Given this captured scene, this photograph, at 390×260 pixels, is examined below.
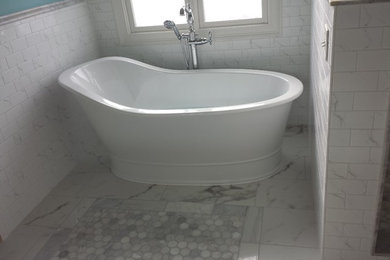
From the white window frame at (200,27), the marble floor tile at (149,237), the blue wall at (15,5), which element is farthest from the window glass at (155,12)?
the marble floor tile at (149,237)

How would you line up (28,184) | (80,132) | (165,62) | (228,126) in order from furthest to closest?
(165,62), (80,132), (28,184), (228,126)

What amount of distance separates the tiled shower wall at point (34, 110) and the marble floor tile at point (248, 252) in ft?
4.78

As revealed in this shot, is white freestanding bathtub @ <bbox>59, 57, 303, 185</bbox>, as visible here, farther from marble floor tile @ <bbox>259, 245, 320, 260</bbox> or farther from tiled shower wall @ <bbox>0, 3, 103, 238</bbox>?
marble floor tile @ <bbox>259, 245, 320, 260</bbox>

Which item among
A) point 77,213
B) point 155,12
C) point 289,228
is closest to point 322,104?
point 289,228

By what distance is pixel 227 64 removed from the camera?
10.1 feet

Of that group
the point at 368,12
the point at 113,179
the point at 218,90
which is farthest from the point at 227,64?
the point at 368,12

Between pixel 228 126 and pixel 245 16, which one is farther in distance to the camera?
pixel 245 16

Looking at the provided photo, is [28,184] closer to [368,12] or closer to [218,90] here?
[218,90]

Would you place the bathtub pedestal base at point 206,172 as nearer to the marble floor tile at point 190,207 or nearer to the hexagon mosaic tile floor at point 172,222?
the hexagon mosaic tile floor at point 172,222

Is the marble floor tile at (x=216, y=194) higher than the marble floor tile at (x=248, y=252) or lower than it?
higher

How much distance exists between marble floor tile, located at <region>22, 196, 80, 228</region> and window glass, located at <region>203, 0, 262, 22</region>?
1.82 m

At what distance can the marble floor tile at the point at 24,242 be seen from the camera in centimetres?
207

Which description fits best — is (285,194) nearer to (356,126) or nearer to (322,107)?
(322,107)

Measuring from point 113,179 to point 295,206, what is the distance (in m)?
1.32
